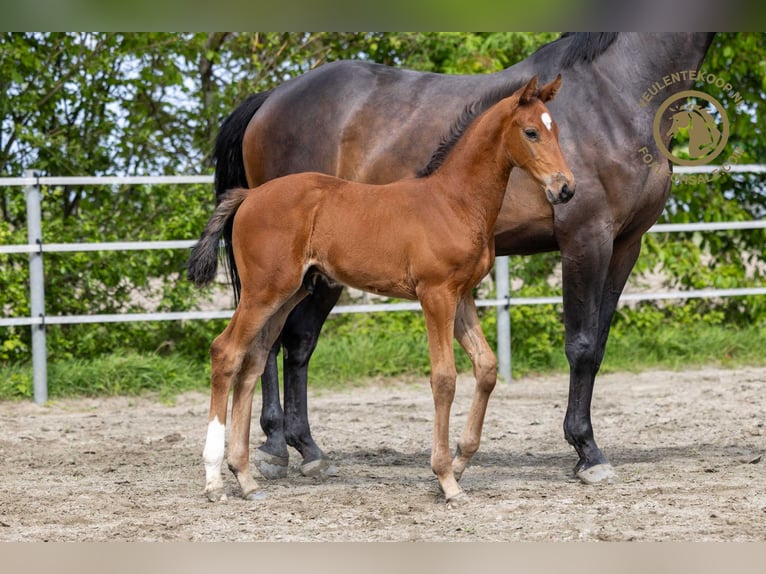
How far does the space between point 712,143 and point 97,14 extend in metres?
4.45

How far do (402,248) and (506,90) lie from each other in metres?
0.90

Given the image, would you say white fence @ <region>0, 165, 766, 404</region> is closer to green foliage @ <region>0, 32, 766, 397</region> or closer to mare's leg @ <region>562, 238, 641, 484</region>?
green foliage @ <region>0, 32, 766, 397</region>

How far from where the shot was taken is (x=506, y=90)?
436 cm

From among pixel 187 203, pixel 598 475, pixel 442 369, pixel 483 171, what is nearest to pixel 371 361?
pixel 187 203

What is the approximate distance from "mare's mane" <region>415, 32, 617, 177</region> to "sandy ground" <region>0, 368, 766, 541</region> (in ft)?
4.87

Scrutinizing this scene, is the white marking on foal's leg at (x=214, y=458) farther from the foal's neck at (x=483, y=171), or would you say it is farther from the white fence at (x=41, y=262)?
the white fence at (x=41, y=262)

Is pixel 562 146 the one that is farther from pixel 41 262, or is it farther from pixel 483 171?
pixel 41 262

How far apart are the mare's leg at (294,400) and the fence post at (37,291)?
8.54 ft

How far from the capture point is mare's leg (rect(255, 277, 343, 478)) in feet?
15.9

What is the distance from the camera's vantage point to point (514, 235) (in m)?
4.71

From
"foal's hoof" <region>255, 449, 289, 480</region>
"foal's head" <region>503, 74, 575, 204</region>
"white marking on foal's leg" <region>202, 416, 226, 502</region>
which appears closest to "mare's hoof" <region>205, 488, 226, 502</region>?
"white marking on foal's leg" <region>202, 416, 226, 502</region>

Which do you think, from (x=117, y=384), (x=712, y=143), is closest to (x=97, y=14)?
(x=712, y=143)

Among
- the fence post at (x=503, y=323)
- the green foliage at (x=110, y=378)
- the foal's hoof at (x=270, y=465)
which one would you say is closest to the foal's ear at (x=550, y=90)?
the foal's hoof at (x=270, y=465)

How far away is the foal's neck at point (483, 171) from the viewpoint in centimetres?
409
